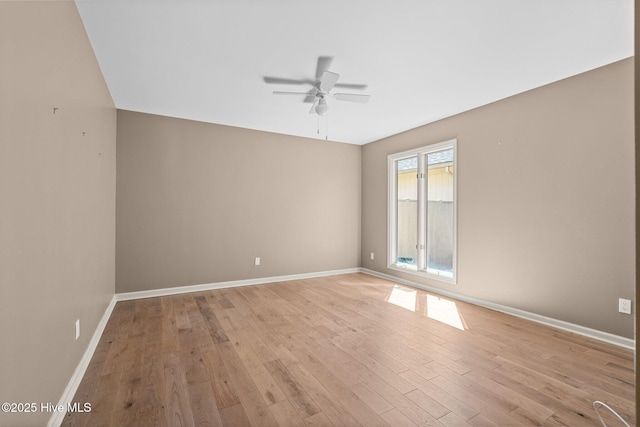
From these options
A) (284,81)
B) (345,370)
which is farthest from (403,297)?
(284,81)

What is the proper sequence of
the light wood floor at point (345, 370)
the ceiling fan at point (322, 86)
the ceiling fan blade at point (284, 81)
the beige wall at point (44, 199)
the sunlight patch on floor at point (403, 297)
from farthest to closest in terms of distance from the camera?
the sunlight patch on floor at point (403, 297) < the ceiling fan blade at point (284, 81) < the ceiling fan at point (322, 86) < the light wood floor at point (345, 370) < the beige wall at point (44, 199)

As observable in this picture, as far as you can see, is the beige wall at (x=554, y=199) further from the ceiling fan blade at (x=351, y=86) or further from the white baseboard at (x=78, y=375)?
the white baseboard at (x=78, y=375)

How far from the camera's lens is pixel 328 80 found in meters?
2.65

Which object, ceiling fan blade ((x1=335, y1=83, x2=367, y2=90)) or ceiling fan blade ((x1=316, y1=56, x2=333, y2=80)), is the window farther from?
ceiling fan blade ((x1=316, y1=56, x2=333, y2=80))

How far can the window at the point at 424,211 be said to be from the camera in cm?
418

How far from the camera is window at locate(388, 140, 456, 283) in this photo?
164 inches

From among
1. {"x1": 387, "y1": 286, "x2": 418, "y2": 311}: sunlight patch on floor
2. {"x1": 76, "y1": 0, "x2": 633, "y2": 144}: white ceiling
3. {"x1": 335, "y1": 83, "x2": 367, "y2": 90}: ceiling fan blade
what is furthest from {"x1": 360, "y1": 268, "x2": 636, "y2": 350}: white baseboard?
{"x1": 335, "y1": 83, "x2": 367, "y2": 90}: ceiling fan blade

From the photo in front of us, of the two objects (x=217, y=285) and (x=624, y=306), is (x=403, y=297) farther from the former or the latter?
(x=217, y=285)

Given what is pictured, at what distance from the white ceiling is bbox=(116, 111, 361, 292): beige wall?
32.9 inches

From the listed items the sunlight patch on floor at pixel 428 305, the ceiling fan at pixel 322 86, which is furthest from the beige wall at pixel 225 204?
the ceiling fan at pixel 322 86

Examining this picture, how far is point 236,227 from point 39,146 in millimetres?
3305

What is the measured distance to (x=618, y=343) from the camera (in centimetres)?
255

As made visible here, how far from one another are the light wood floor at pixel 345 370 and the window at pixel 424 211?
1.02 m

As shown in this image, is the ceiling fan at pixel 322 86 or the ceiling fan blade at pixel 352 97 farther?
the ceiling fan blade at pixel 352 97
